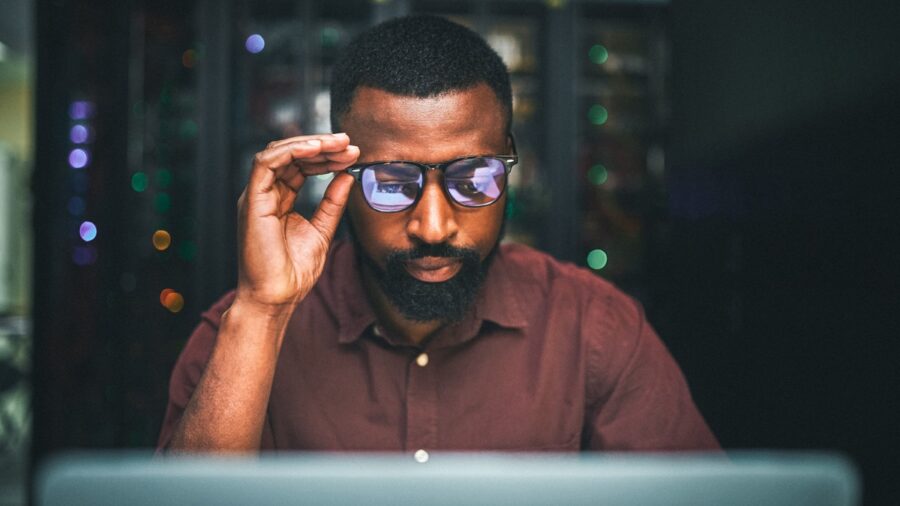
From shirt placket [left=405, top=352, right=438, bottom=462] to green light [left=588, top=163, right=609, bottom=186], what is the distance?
2.11 metres

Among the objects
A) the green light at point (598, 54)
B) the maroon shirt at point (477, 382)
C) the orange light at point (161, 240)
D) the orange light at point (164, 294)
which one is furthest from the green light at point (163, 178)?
the green light at point (598, 54)

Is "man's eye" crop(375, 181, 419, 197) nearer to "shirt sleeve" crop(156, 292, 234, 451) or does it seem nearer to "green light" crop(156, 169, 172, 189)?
"shirt sleeve" crop(156, 292, 234, 451)

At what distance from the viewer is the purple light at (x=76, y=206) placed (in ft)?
5.91

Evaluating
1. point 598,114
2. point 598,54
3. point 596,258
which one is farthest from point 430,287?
point 598,54

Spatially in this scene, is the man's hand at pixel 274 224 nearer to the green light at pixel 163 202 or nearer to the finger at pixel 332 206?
the finger at pixel 332 206

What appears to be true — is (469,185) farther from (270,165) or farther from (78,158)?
(78,158)

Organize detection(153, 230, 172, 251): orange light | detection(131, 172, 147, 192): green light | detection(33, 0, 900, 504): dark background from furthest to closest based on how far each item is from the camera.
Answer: detection(153, 230, 172, 251): orange light
detection(131, 172, 147, 192): green light
detection(33, 0, 900, 504): dark background

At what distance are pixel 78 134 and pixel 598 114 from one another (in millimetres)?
2312

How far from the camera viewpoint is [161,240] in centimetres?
239

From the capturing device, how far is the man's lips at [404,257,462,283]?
3.53 ft

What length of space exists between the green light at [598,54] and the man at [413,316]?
2138mm

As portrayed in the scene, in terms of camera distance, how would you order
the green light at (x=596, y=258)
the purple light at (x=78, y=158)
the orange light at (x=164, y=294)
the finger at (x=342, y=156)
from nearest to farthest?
the finger at (x=342, y=156)
the purple light at (x=78, y=158)
the orange light at (x=164, y=294)
the green light at (x=596, y=258)

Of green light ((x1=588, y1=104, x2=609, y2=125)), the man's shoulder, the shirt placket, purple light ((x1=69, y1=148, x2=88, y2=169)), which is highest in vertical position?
green light ((x1=588, y1=104, x2=609, y2=125))

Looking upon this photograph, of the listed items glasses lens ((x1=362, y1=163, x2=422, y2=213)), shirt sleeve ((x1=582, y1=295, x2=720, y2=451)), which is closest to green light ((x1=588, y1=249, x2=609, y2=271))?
shirt sleeve ((x1=582, y1=295, x2=720, y2=451))
